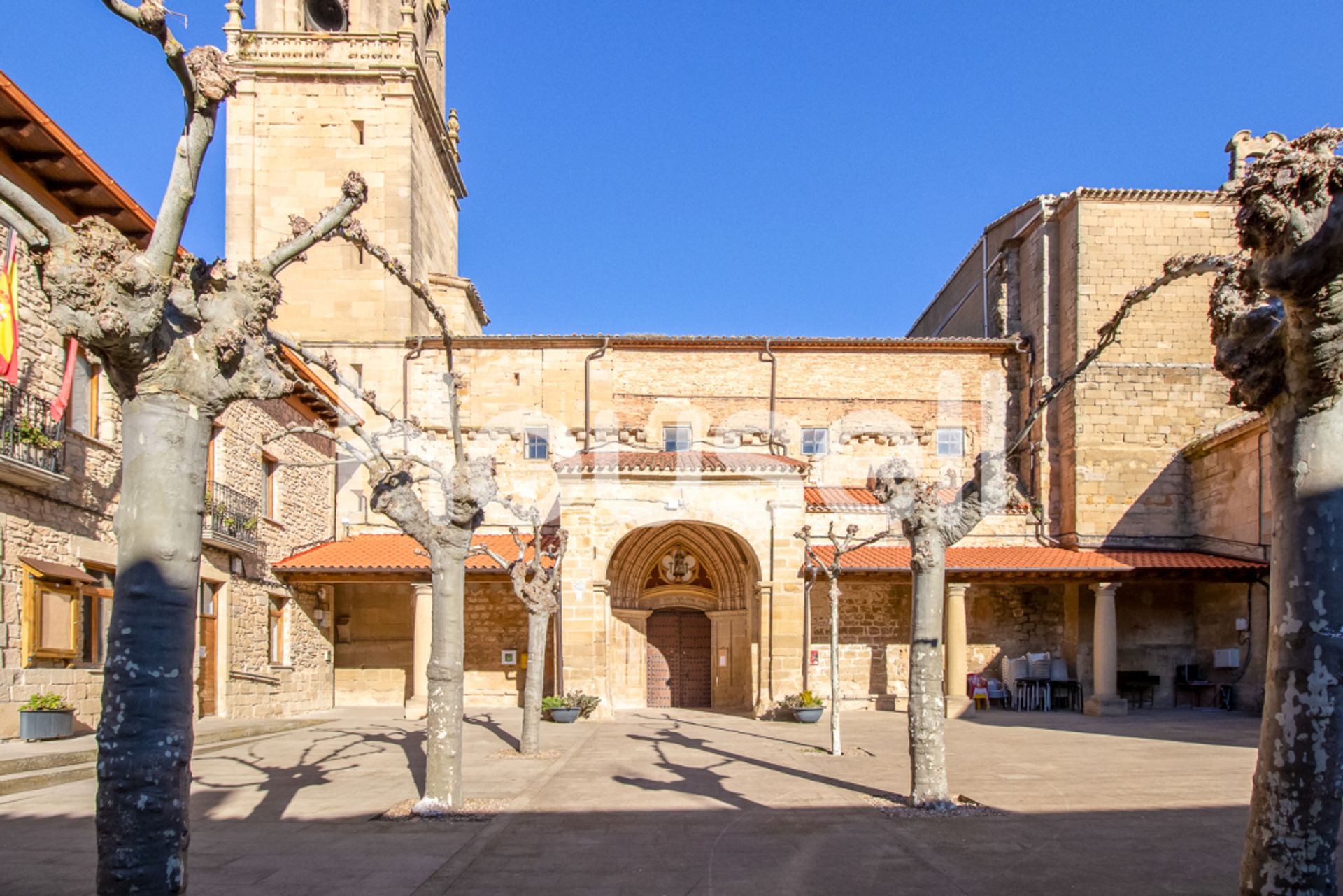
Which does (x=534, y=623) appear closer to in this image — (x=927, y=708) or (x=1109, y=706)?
(x=927, y=708)

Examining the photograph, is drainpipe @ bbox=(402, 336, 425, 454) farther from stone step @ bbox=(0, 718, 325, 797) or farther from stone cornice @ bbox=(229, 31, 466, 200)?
stone step @ bbox=(0, 718, 325, 797)

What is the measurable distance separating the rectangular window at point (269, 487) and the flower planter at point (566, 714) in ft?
24.4

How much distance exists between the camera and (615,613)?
79.5 feet

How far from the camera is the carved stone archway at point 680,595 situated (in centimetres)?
2400

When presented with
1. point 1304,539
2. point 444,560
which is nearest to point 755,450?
point 444,560

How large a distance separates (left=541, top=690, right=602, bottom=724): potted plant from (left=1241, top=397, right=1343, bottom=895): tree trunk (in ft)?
53.2

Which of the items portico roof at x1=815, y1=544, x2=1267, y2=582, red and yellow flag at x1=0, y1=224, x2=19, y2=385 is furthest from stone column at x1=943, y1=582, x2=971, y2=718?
red and yellow flag at x1=0, y1=224, x2=19, y2=385

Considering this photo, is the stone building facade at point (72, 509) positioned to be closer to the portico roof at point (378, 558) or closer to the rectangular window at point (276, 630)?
the rectangular window at point (276, 630)

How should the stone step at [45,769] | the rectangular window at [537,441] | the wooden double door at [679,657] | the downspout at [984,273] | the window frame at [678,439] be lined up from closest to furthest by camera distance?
the stone step at [45,769] < the wooden double door at [679,657] < the rectangular window at [537,441] < the window frame at [678,439] < the downspout at [984,273]

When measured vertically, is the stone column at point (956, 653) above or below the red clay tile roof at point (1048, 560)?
below

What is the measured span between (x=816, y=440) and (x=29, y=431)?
18.3m

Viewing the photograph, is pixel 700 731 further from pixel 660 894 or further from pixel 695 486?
pixel 660 894

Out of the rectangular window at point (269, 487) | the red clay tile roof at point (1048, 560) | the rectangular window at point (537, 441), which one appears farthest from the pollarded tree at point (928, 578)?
the rectangular window at point (537, 441)

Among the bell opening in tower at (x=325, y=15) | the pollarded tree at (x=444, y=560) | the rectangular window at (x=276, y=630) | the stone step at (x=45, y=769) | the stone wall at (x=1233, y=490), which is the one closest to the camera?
the pollarded tree at (x=444, y=560)
